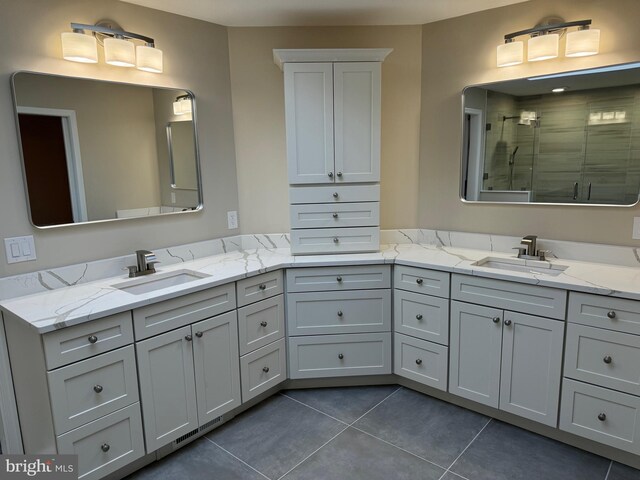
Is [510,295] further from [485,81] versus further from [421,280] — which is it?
[485,81]

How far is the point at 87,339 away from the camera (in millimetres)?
1676

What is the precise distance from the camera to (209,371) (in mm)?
2148

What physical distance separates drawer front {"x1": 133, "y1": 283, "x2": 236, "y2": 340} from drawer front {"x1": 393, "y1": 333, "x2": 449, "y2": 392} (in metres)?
1.06

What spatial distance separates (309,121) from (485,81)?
1.09 m

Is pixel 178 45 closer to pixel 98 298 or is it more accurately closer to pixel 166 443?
pixel 98 298

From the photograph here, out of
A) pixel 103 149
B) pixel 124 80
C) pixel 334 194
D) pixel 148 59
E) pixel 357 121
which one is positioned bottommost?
pixel 334 194

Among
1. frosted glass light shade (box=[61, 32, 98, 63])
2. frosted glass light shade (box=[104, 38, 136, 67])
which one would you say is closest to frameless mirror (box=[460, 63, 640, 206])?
frosted glass light shade (box=[104, 38, 136, 67])

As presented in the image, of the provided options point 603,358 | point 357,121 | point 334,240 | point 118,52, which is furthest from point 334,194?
point 603,358

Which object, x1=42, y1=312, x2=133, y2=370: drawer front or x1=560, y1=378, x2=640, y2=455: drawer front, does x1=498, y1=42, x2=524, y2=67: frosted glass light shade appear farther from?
x1=42, y1=312, x2=133, y2=370: drawer front

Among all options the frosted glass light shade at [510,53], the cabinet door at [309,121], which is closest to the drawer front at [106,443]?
the cabinet door at [309,121]

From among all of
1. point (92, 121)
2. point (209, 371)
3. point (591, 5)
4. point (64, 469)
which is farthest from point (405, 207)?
point (64, 469)

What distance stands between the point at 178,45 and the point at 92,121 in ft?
2.34

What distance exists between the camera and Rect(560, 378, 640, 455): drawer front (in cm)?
186

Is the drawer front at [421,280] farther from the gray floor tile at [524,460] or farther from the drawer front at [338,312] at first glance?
the gray floor tile at [524,460]
